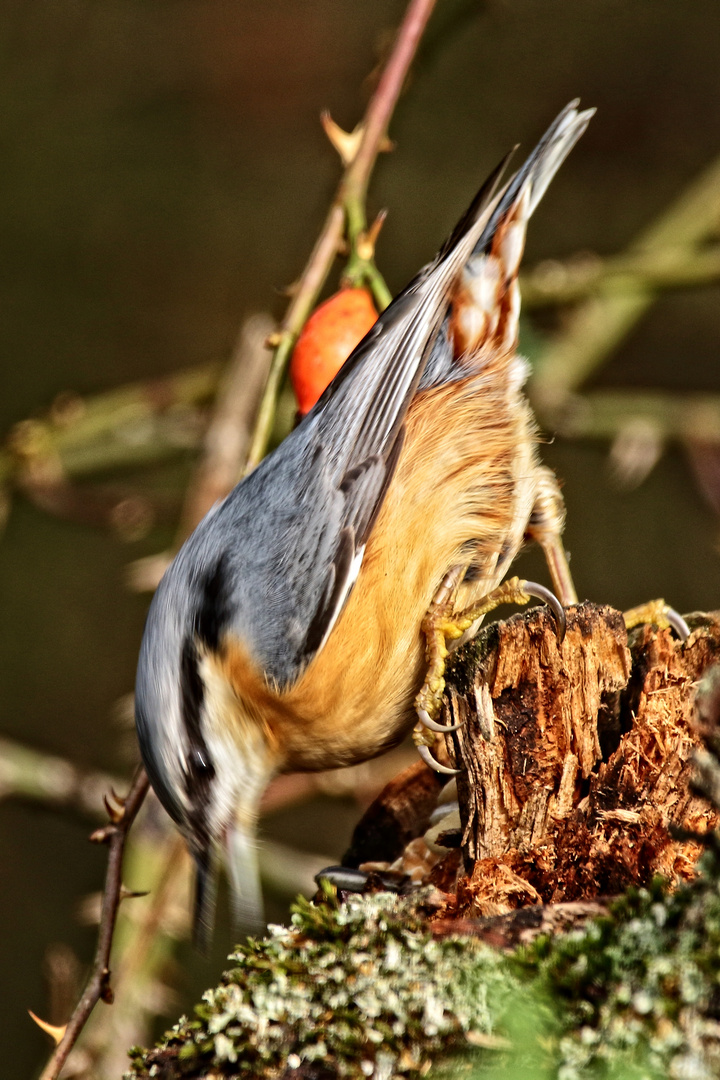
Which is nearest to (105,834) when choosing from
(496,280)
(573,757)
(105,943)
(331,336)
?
(105,943)

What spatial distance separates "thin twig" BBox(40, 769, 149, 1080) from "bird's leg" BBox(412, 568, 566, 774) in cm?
51

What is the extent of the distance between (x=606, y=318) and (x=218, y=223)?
229 cm

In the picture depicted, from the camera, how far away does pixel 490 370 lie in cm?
232

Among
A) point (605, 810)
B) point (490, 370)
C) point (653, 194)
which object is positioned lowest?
point (605, 810)

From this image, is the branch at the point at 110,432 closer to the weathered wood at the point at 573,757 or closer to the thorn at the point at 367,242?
the thorn at the point at 367,242

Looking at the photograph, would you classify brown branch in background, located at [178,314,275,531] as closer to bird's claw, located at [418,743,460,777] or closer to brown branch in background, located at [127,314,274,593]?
brown branch in background, located at [127,314,274,593]

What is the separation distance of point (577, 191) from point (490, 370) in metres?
2.63

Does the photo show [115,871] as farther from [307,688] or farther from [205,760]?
[307,688]

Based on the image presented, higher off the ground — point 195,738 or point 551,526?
point 551,526

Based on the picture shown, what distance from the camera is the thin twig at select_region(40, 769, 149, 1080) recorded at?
1526mm

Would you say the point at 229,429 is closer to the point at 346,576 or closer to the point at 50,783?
the point at 346,576

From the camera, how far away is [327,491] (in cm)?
211

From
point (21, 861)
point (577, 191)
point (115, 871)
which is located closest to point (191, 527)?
point (115, 871)

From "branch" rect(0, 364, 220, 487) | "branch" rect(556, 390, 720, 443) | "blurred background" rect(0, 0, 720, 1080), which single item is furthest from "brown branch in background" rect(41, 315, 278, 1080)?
"blurred background" rect(0, 0, 720, 1080)
